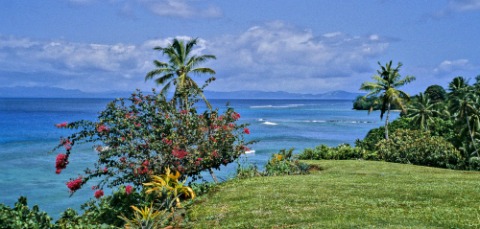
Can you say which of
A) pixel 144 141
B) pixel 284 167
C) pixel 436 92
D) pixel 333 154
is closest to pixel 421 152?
pixel 333 154

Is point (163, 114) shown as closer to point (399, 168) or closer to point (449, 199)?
point (449, 199)

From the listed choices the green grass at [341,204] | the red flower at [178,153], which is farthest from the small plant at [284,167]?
the red flower at [178,153]

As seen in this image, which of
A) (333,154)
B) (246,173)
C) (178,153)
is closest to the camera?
(178,153)

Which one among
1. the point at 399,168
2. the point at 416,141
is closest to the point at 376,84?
the point at 416,141

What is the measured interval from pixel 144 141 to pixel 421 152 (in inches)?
724

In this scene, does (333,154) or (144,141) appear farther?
(333,154)

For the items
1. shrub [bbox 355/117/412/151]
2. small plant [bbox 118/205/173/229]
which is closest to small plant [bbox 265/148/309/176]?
small plant [bbox 118/205/173/229]

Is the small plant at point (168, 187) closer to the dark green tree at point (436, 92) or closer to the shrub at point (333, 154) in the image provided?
the shrub at point (333, 154)

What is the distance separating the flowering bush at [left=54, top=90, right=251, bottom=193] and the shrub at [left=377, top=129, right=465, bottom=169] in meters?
15.6

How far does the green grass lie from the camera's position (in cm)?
999

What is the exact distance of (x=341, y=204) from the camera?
1178 centimetres

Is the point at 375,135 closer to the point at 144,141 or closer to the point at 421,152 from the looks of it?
the point at 421,152

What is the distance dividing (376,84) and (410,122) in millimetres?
11356

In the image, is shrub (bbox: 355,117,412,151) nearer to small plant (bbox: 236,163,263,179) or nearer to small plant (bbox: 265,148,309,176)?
small plant (bbox: 265,148,309,176)
